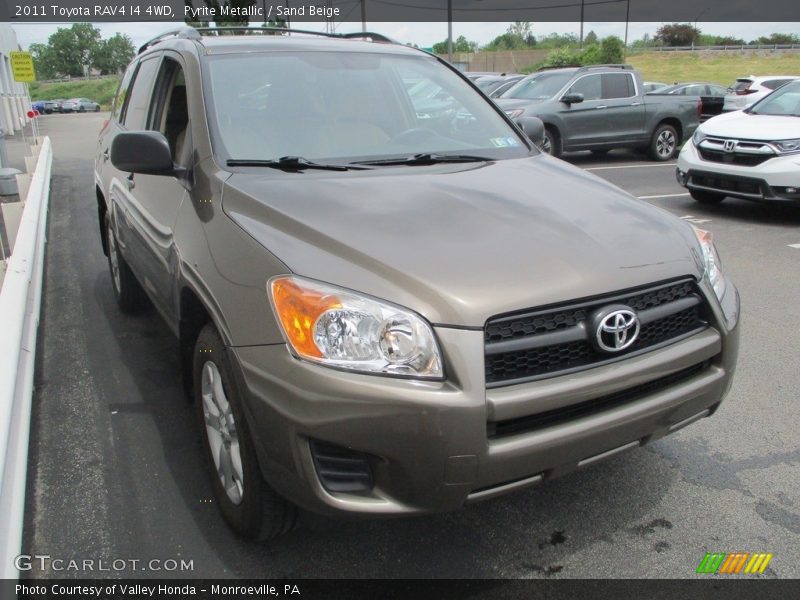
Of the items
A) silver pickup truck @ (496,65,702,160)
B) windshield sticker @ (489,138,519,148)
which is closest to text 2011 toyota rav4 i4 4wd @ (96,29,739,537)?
windshield sticker @ (489,138,519,148)

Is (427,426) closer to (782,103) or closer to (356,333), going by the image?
(356,333)

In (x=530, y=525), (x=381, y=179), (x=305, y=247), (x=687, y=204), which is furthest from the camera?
(x=687, y=204)

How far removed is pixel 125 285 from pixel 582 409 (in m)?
3.68

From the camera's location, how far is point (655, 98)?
1384cm

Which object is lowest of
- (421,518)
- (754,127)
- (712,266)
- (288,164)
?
(421,518)

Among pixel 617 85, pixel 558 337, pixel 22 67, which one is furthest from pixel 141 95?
pixel 22 67

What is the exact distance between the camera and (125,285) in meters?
4.91

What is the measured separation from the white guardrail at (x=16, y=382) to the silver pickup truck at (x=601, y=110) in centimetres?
905

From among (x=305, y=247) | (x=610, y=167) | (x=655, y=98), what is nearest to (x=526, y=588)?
(x=305, y=247)

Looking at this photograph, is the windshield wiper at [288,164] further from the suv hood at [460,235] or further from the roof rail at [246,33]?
the roof rail at [246,33]

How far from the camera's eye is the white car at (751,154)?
760 centimetres

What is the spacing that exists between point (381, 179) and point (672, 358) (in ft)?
4.30

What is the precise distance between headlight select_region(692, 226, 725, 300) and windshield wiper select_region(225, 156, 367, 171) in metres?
1.45

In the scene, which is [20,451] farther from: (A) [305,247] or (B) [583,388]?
(B) [583,388]
